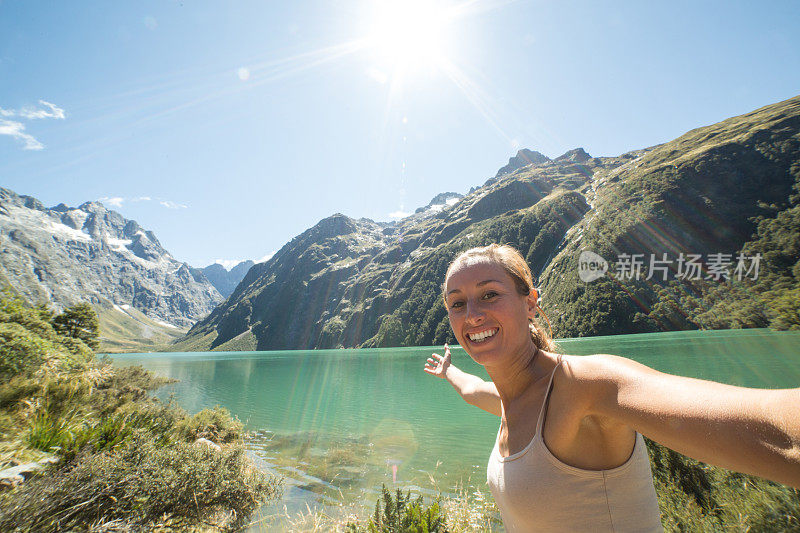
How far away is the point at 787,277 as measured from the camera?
314 feet

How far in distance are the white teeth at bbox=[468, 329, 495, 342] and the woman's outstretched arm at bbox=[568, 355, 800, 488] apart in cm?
71

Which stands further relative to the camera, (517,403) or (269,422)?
(269,422)

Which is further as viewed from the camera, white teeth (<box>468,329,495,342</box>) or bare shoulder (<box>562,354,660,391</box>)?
white teeth (<box>468,329,495,342</box>)

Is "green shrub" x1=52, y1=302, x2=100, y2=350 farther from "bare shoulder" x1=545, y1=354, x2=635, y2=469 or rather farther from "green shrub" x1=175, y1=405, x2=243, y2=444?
"bare shoulder" x1=545, y1=354, x2=635, y2=469

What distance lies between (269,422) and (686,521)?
2794 centimetres

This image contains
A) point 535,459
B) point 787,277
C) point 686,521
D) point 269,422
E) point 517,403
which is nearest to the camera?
point 535,459

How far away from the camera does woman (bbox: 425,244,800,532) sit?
3.13 feet

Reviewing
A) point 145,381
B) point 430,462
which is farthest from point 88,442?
point 145,381

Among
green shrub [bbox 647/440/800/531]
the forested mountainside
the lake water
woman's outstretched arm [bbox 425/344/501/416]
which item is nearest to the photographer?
woman's outstretched arm [bbox 425/344/501/416]

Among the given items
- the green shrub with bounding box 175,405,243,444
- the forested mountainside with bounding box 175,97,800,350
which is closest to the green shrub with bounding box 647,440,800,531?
the green shrub with bounding box 175,405,243,444

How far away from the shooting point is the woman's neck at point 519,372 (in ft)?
7.31

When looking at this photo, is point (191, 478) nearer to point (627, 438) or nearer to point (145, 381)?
point (627, 438)

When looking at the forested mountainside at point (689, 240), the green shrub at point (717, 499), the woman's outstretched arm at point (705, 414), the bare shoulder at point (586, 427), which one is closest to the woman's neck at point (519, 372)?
the bare shoulder at point (586, 427)

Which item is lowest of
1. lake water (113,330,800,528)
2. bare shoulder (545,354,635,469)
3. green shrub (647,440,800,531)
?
lake water (113,330,800,528)
